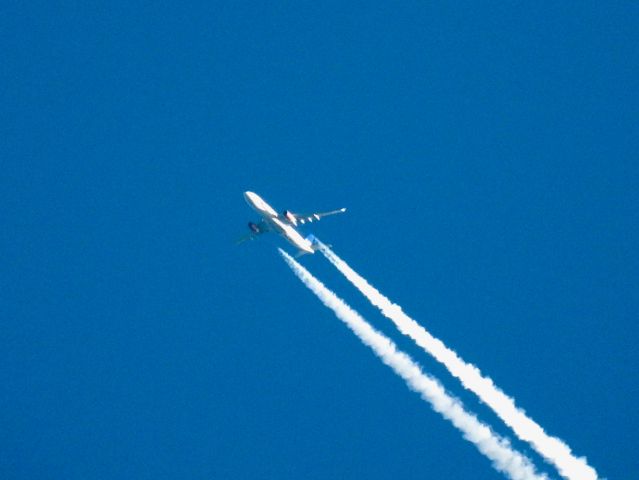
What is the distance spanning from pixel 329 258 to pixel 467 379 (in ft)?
60.9

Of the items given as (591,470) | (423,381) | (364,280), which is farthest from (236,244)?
(591,470)

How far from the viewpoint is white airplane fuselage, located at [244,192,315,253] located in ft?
356

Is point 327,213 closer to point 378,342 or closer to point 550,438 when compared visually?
point 378,342

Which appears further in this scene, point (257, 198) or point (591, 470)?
point (257, 198)

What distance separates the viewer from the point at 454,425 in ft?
337

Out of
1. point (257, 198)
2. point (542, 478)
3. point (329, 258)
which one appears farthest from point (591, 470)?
point (257, 198)

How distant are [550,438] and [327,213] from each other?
3106 centimetres

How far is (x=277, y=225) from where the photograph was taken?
4279 inches

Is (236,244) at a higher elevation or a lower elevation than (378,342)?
higher

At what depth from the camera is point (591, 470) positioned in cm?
9912

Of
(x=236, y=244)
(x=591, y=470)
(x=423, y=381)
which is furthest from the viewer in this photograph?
(x=236, y=244)

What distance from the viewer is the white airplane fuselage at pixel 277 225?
108625mm

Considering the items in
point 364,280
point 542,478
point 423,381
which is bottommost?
point 542,478

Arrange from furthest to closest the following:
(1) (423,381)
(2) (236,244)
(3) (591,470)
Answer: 1. (2) (236,244)
2. (1) (423,381)
3. (3) (591,470)
